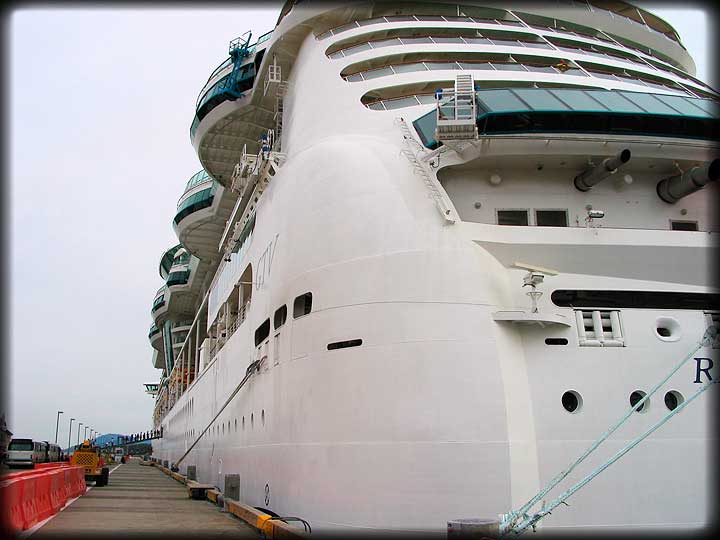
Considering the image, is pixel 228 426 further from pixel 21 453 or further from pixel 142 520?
pixel 21 453

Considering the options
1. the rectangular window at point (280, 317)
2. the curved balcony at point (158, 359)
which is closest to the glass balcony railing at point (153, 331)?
the curved balcony at point (158, 359)

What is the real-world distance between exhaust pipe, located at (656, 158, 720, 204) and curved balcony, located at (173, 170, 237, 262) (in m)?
19.6

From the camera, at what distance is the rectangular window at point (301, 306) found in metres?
11.9

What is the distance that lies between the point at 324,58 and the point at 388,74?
202 centimetres

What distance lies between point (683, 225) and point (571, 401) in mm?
4435

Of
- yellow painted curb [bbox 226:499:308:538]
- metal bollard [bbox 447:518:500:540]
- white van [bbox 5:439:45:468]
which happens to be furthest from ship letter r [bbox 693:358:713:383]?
white van [bbox 5:439:45:468]

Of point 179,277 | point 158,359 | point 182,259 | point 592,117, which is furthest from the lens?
point 158,359

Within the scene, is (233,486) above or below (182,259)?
below

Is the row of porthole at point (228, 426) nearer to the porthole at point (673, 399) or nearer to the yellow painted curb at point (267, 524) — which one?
the yellow painted curb at point (267, 524)

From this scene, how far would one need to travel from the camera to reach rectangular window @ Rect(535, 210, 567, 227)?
11867 mm

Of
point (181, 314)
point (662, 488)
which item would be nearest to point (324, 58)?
point (662, 488)

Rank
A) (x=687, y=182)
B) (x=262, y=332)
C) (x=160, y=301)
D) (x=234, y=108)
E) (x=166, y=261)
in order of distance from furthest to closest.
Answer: (x=166, y=261) < (x=160, y=301) < (x=234, y=108) < (x=262, y=332) < (x=687, y=182)

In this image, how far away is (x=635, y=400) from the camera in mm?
9945

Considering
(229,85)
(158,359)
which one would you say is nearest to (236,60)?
(229,85)
